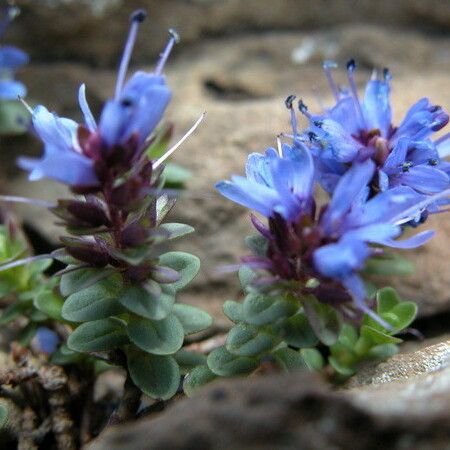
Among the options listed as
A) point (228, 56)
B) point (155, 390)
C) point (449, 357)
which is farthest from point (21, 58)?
point (449, 357)

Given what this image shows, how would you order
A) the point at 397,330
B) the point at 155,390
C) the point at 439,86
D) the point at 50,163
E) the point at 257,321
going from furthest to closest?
the point at 439,86 < the point at 397,330 < the point at 155,390 < the point at 257,321 < the point at 50,163

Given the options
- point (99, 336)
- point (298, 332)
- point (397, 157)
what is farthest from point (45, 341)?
point (397, 157)

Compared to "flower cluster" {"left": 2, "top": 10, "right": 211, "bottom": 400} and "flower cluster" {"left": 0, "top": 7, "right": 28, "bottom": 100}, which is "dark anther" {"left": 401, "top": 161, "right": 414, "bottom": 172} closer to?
"flower cluster" {"left": 2, "top": 10, "right": 211, "bottom": 400}

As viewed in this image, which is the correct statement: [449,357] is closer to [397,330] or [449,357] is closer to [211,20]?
[397,330]

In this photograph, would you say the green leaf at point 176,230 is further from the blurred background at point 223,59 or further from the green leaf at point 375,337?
the blurred background at point 223,59

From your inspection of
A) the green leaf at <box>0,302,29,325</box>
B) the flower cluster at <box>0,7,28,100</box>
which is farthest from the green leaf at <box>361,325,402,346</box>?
the flower cluster at <box>0,7,28,100</box>
